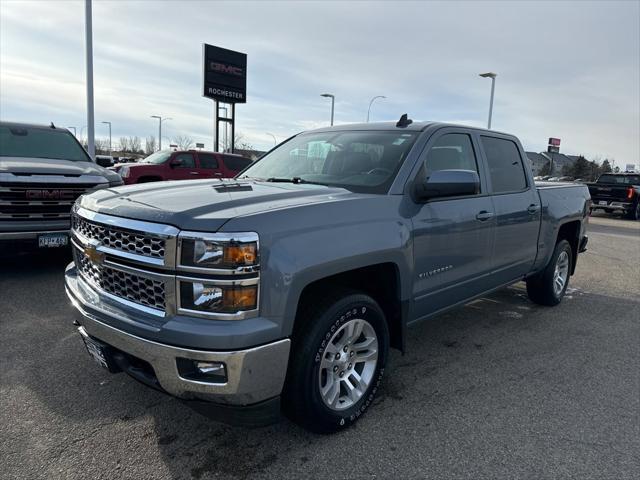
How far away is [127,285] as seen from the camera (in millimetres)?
2549

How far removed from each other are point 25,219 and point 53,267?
1.03 m

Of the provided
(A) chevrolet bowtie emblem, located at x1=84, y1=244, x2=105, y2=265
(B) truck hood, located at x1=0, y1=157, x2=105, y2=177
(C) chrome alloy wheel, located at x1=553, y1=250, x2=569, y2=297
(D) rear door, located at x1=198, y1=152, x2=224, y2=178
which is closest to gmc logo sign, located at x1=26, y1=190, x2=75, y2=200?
(B) truck hood, located at x1=0, y1=157, x2=105, y2=177

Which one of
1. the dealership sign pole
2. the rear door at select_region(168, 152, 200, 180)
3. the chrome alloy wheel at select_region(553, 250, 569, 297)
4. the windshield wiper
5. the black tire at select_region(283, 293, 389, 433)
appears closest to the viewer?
the black tire at select_region(283, 293, 389, 433)

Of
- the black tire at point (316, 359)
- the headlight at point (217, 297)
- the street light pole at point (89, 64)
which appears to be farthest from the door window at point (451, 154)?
the street light pole at point (89, 64)

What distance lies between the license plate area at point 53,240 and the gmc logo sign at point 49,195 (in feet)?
1.54

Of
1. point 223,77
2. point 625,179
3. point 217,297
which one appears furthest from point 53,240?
point 625,179

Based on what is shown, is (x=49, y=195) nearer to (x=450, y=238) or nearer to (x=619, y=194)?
(x=450, y=238)

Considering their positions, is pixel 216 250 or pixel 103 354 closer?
pixel 216 250

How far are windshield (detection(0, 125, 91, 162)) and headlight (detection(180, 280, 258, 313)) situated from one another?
5.88 metres

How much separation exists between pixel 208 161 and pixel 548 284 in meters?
11.7

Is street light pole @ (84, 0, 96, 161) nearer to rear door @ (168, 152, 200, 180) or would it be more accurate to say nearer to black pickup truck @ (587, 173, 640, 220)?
rear door @ (168, 152, 200, 180)

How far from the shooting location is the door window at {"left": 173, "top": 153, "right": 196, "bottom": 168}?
14.7 m

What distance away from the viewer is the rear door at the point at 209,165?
15.0 metres

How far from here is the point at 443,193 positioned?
3176 millimetres
